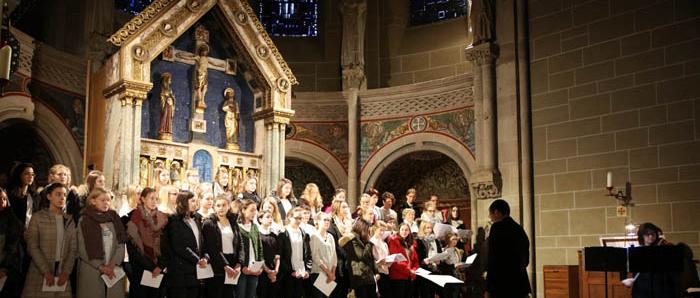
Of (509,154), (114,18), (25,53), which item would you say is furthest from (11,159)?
(509,154)

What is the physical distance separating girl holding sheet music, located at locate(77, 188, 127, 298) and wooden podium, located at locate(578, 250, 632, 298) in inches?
242

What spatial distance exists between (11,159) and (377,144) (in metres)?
6.30


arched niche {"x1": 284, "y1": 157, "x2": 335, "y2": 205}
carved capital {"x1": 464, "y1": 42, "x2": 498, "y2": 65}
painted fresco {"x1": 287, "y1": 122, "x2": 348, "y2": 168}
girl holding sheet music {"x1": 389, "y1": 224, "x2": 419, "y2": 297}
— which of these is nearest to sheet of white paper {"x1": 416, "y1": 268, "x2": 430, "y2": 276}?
girl holding sheet music {"x1": 389, "y1": 224, "x2": 419, "y2": 297}

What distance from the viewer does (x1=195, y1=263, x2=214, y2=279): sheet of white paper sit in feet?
24.3

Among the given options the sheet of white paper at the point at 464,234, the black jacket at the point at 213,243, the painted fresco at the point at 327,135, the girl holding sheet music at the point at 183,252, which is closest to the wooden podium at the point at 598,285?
the sheet of white paper at the point at 464,234

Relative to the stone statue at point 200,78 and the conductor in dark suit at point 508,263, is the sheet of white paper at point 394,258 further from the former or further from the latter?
the stone statue at point 200,78

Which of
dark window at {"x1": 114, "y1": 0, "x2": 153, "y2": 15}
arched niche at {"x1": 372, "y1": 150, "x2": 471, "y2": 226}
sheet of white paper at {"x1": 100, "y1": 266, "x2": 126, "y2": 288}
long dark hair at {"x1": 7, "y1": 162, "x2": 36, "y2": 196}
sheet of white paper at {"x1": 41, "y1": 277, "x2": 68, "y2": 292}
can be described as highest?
dark window at {"x1": 114, "y1": 0, "x2": 153, "y2": 15}

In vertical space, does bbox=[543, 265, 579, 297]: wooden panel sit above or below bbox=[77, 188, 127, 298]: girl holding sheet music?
below

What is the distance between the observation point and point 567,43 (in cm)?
1178

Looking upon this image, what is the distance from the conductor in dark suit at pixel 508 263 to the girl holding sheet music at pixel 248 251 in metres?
2.44

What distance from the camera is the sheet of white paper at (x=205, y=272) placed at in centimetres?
740

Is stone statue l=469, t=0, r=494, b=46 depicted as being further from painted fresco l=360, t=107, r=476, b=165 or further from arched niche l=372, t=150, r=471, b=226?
arched niche l=372, t=150, r=471, b=226

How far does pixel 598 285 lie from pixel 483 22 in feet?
15.6

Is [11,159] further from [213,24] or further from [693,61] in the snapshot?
[693,61]
